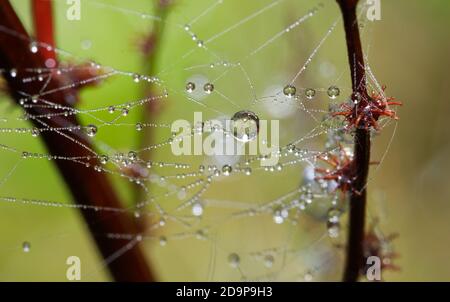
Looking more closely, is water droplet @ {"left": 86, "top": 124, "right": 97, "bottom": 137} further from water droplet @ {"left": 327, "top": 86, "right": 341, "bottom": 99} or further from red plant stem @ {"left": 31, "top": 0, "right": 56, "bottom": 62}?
water droplet @ {"left": 327, "top": 86, "right": 341, "bottom": 99}

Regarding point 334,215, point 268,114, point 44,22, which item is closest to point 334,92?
point 334,215

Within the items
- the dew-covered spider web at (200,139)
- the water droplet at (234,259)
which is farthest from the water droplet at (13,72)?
the water droplet at (234,259)

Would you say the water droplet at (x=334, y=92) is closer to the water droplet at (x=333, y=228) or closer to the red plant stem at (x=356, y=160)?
the red plant stem at (x=356, y=160)

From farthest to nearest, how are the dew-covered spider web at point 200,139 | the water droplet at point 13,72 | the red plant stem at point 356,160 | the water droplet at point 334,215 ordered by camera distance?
the dew-covered spider web at point 200,139 → the water droplet at point 334,215 → the water droplet at point 13,72 → the red plant stem at point 356,160

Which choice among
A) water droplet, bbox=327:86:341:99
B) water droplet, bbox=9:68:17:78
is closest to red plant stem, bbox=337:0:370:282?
water droplet, bbox=327:86:341:99

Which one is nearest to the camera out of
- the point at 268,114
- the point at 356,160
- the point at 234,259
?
the point at 356,160

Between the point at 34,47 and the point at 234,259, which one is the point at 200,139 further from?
the point at 34,47
